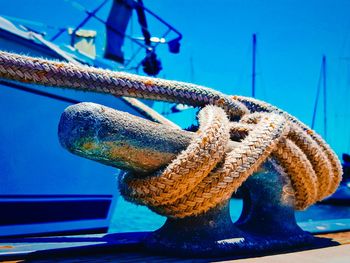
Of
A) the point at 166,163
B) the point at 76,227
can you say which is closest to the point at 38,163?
the point at 76,227

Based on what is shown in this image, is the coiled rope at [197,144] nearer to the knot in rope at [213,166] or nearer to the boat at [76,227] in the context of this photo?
the knot in rope at [213,166]

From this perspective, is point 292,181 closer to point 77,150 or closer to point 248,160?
point 248,160

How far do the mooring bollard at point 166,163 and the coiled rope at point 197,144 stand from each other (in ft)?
0.17

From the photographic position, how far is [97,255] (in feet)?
4.30

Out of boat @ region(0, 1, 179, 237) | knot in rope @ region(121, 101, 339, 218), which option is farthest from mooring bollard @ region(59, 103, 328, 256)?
boat @ region(0, 1, 179, 237)

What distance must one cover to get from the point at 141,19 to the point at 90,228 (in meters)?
4.57

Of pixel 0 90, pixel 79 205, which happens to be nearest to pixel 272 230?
pixel 0 90

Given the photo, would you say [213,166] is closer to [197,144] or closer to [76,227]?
[197,144]

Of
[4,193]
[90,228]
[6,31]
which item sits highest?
[6,31]

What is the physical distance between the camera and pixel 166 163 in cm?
125

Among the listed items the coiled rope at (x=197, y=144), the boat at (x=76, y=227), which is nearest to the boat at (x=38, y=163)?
the boat at (x=76, y=227)

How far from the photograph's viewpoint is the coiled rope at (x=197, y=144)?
1227 millimetres

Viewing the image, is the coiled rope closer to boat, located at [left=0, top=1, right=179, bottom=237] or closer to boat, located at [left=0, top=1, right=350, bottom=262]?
boat, located at [left=0, top=1, right=350, bottom=262]

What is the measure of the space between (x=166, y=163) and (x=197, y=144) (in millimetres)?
109
